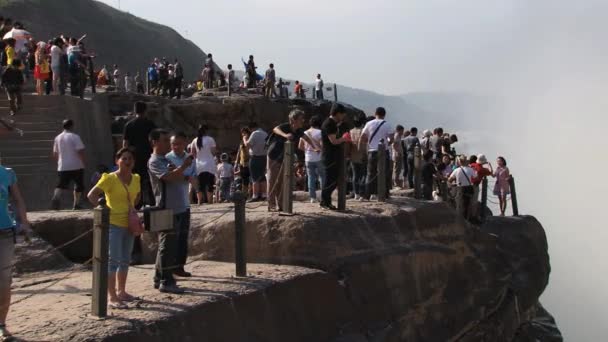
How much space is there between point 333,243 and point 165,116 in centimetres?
2020

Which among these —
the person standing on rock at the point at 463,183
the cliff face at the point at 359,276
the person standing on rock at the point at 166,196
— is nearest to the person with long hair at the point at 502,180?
the person standing on rock at the point at 463,183

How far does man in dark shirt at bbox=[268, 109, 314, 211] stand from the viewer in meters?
A: 10.1

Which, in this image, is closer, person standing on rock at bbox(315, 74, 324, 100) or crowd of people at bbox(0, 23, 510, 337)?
crowd of people at bbox(0, 23, 510, 337)

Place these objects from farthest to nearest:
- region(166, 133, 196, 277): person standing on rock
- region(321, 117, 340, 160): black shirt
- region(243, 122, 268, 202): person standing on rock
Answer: region(243, 122, 268, 202): person standing on rock, region(321, 117, 340, 160): black shirt, region(166, 133, 196, 277): person standing on rock

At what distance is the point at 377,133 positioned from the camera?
1147 centimetres

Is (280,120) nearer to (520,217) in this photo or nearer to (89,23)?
(520,217)

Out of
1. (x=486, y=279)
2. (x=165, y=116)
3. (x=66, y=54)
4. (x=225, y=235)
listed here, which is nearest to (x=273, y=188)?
(x=225, y=235)

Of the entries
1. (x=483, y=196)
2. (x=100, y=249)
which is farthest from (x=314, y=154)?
(x=483, y=196)

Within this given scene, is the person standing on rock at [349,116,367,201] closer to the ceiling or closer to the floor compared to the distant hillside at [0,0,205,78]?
closer to the floor

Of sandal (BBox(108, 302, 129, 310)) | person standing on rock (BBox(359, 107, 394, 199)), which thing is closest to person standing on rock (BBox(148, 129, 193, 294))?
sandal (BBox(108, 302, 129, 310))

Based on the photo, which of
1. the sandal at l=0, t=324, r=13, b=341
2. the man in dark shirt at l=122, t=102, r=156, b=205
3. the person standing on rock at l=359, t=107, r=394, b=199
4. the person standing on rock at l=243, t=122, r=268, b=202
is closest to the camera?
the sandal at l=0, t=324, r=13, b=341

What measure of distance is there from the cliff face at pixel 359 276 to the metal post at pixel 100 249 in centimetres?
40

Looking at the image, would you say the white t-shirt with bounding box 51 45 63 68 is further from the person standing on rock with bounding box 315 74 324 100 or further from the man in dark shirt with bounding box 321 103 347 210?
the person standing on rock with bounding box 315 74 324 100

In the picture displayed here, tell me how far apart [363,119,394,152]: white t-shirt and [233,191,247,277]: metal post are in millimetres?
3960
